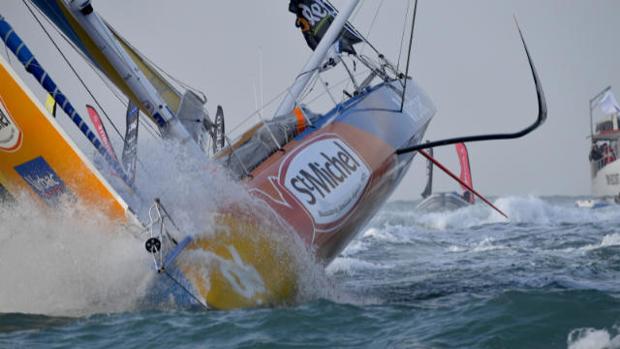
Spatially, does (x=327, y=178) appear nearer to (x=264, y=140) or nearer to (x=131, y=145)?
(x=264, y=140)

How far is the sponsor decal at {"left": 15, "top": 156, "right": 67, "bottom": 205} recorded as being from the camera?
709 cm

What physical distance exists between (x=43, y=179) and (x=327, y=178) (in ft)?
8.66

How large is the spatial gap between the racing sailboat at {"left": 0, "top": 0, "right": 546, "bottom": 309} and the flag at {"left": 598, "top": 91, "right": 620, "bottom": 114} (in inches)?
1492

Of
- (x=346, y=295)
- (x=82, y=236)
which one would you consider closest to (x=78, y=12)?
(x=82, y=236)

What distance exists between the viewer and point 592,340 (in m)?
5.14

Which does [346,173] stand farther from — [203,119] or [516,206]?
[516,206]

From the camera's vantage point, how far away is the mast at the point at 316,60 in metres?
10.2

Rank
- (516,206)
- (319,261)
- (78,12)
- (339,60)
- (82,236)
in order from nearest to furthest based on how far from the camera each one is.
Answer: (82,236) < (78,12) < (319,261) < (339,60) < (516,206)

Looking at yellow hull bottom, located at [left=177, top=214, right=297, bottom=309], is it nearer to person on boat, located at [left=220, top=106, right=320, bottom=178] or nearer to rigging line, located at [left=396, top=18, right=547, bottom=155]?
person on boat, located at [left=220, top=106, right=320, bottom=178]

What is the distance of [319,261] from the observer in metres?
8.28

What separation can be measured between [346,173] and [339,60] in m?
2.62

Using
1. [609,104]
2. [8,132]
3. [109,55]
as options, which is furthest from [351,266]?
[609,104]

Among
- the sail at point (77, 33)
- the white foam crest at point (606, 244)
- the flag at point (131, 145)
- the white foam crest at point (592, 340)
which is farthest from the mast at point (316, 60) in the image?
the white foam crest at point (592, 340)

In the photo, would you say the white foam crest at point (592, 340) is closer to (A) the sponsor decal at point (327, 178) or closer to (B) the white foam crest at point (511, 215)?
(A) the sponsor decal at point (327, 178)
